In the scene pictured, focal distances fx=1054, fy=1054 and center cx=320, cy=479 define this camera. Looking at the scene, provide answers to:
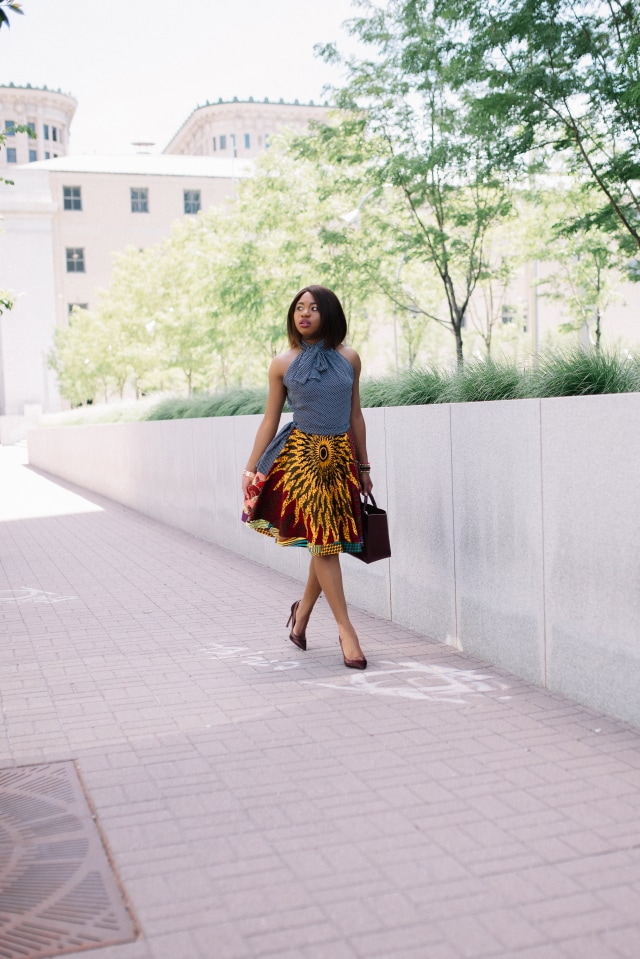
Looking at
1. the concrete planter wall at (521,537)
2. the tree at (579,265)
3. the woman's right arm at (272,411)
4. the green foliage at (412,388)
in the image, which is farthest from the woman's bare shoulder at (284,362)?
the tree at (579,265)

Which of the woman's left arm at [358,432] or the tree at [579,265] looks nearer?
the woman's left arm at [358,432]

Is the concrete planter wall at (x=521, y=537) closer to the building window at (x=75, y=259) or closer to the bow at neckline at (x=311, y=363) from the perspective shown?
the bow at neckline at (x=311, y=363)

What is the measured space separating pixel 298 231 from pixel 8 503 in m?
7.72

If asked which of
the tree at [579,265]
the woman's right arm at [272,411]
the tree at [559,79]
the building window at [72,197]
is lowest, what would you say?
the woman's right arm at [272,411]

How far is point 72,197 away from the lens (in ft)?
204

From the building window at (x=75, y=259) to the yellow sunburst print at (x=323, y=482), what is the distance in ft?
194

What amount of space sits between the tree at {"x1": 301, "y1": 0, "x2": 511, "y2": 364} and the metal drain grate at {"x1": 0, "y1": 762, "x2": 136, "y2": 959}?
38.8ft

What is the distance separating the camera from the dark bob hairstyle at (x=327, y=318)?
5840 mm

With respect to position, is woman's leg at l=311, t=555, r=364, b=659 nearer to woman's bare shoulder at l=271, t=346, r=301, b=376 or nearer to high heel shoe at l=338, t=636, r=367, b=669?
high heel shoe at l=338, t=636, r=367, b=669

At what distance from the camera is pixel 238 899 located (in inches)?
125

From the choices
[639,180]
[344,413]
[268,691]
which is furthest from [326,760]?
[639,180]

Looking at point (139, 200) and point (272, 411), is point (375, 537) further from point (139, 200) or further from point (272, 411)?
point (139, 200)

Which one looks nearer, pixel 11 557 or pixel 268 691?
pixel 268 691

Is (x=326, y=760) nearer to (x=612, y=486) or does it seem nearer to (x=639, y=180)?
Answer: (x=612, y=486)
